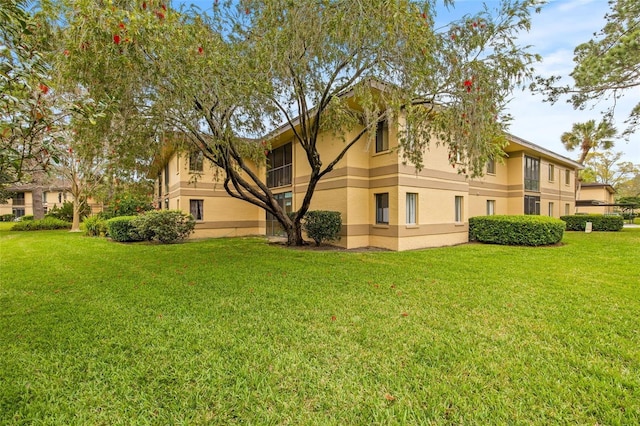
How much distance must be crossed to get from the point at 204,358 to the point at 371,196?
10.7 meters

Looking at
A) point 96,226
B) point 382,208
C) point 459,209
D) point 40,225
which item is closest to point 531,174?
point 459,209

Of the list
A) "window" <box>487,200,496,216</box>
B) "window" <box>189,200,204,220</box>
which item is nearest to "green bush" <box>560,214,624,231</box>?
"window" <box>487,200,496,216</box>

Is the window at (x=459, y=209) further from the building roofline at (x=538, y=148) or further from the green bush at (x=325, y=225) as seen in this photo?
the green bush at (x=325, y=225)

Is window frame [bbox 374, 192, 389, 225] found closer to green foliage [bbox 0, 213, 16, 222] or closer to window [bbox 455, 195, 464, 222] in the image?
window [bbox 455, 195, 464, 222]

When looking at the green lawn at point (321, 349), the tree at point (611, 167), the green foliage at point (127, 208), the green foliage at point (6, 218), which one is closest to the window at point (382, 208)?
the green lawn at point (321, 349)

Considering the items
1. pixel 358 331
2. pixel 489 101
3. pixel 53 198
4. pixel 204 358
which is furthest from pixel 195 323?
pixel 53 198

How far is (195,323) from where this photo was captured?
4590 mm

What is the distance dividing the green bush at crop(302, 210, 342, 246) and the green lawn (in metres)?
4.91

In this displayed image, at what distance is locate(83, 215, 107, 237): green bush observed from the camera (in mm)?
18456

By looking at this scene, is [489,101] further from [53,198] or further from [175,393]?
[53,198]

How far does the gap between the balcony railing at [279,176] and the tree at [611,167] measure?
5480 centimetres

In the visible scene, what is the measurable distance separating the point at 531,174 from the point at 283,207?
16.4 meters

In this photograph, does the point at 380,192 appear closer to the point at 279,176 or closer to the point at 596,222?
the point at 279,176

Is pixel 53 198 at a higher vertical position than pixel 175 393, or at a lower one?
higher
